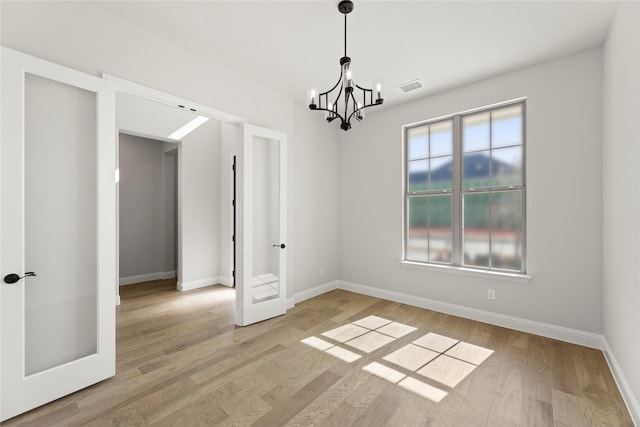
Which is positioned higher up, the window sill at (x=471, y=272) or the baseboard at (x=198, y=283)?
the window sill at (x=471, y=272)

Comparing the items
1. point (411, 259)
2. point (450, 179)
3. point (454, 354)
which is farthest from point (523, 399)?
point (450, 179)

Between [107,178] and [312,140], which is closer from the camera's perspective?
[107,178]

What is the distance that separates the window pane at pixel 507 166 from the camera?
11.3 feet

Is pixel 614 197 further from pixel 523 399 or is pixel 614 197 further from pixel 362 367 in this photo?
pixel 362 367

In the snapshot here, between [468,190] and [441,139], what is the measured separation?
832 millimetres

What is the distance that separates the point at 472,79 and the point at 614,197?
2022mm

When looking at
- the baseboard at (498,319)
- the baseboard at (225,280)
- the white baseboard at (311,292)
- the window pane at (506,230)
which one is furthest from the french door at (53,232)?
the window pane at (506,230)

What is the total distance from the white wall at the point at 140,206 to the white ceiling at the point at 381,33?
11.8 feet

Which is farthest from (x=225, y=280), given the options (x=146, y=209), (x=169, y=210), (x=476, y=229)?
(x=476, y=229)

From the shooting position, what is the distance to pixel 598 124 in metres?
2.88

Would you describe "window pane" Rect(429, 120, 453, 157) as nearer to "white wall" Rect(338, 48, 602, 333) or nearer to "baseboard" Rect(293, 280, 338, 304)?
"white wall" Rect(338, 48, 602, 333)

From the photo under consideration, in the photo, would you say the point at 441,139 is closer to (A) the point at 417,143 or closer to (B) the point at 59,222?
(A) the point at 417,143

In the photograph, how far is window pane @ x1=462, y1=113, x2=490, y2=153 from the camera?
3695 mm

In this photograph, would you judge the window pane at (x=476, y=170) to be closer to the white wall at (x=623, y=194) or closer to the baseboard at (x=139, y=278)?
the white wall at (x=623, y=194)
